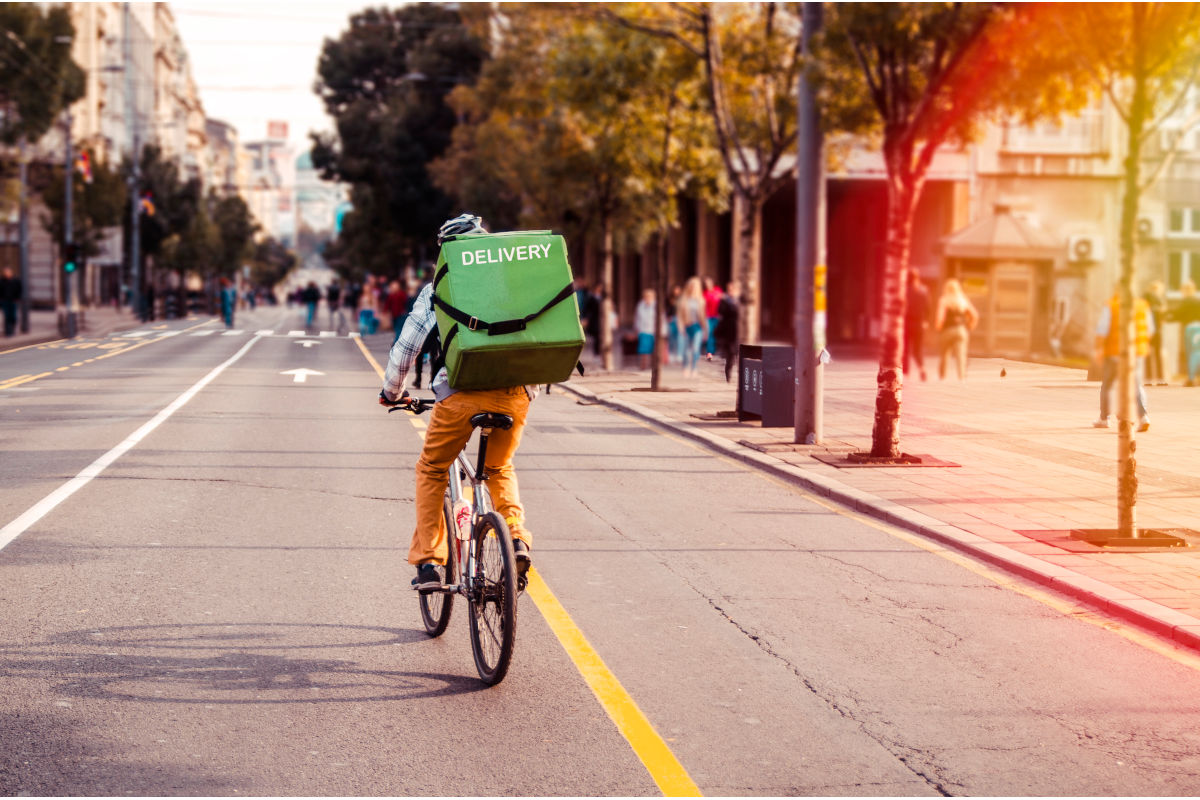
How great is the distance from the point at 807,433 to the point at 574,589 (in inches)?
312

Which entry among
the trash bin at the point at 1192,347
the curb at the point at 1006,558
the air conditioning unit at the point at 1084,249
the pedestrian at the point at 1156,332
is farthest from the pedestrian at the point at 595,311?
the curb at the point at 1006,558

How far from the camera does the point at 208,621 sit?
679 centimetres

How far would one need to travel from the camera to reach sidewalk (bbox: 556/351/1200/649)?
8219 millimetres

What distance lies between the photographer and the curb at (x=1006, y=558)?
704cm

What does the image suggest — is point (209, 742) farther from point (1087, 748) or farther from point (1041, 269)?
point (1041, 269)

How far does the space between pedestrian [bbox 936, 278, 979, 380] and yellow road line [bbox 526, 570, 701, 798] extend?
687 inches

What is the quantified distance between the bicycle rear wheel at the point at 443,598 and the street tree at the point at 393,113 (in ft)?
165

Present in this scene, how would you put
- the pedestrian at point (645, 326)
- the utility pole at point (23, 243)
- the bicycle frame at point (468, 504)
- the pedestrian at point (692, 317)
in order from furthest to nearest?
the utility pole at point (23, 243) < the pedestrian at point (692, 317) < the pedestrian at point (645, 326) < the bicycle frame at point (468, 504)

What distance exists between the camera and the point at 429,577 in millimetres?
6234

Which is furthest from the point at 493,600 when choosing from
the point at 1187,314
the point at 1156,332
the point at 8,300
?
the point at 8,300

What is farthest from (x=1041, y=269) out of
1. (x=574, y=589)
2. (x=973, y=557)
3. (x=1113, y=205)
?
(x=574, y=589)

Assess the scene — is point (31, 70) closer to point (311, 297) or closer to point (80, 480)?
point (311, 297)

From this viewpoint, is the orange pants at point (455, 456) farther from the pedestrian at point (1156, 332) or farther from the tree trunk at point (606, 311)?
the tree trunk at point (606, 311)

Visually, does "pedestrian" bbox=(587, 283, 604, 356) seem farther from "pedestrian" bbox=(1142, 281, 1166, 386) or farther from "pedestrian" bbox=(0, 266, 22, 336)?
"pedestrian" bbox=(0, 266, 22, 336)
